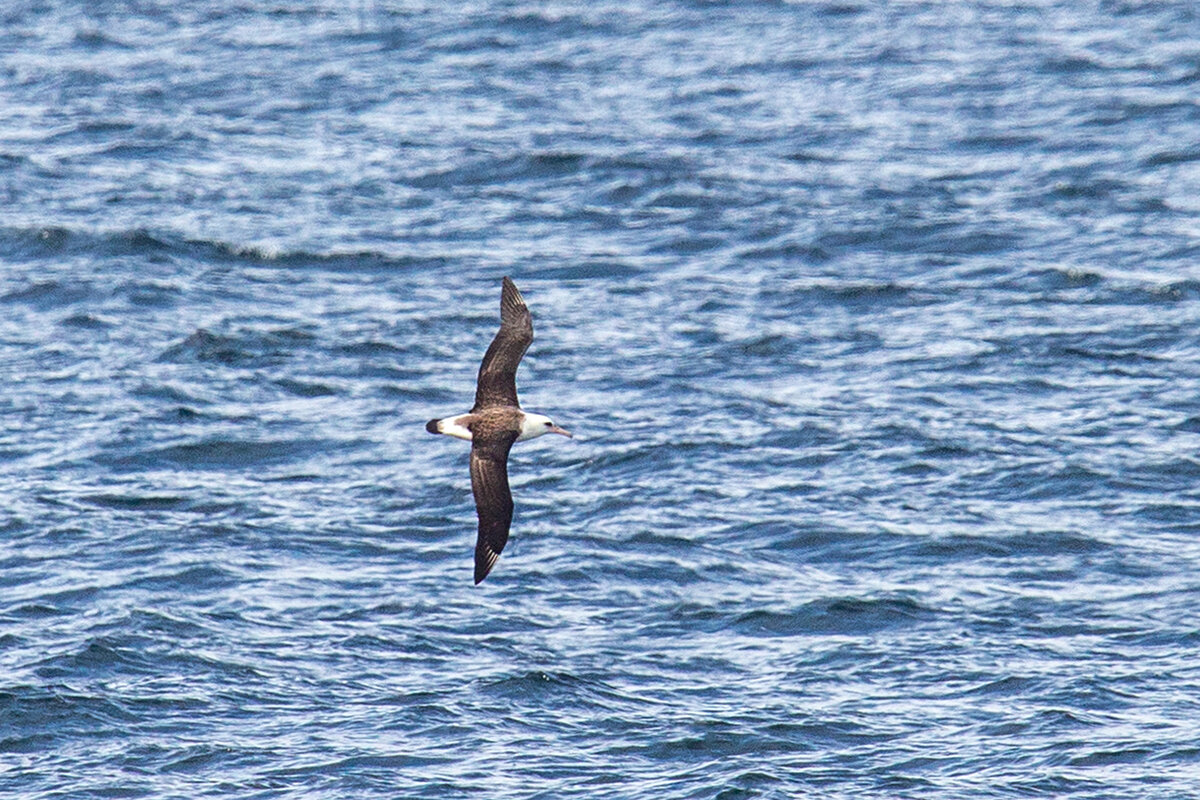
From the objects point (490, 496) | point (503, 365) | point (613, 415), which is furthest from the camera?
point (613, 415)

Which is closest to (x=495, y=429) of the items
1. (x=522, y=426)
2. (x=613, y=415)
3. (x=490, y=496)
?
(x=522, y=426)

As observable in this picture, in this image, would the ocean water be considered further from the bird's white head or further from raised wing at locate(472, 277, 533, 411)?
raised wing at locate(472, 277, 533, 411)

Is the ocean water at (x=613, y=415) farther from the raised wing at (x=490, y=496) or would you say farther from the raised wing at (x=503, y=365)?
the raised wing at (x=503, y=365)

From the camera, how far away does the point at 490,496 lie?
1669 centimetres

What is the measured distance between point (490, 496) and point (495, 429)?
0.57 meters

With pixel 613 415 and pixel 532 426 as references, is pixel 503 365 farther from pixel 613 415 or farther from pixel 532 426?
pixel 613 415

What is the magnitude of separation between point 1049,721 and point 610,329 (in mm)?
10633

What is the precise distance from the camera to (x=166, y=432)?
1014 inches

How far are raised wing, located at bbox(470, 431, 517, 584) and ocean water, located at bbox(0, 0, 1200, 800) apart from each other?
301 cm

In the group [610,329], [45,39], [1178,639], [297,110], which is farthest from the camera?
[45,39]

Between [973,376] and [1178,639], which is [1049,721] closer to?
[1178,639]

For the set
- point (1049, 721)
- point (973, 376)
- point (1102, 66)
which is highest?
point (1102, 66)

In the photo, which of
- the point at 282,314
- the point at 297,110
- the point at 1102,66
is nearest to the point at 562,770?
the point at 282,314

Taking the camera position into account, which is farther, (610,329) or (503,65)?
(503,65)
